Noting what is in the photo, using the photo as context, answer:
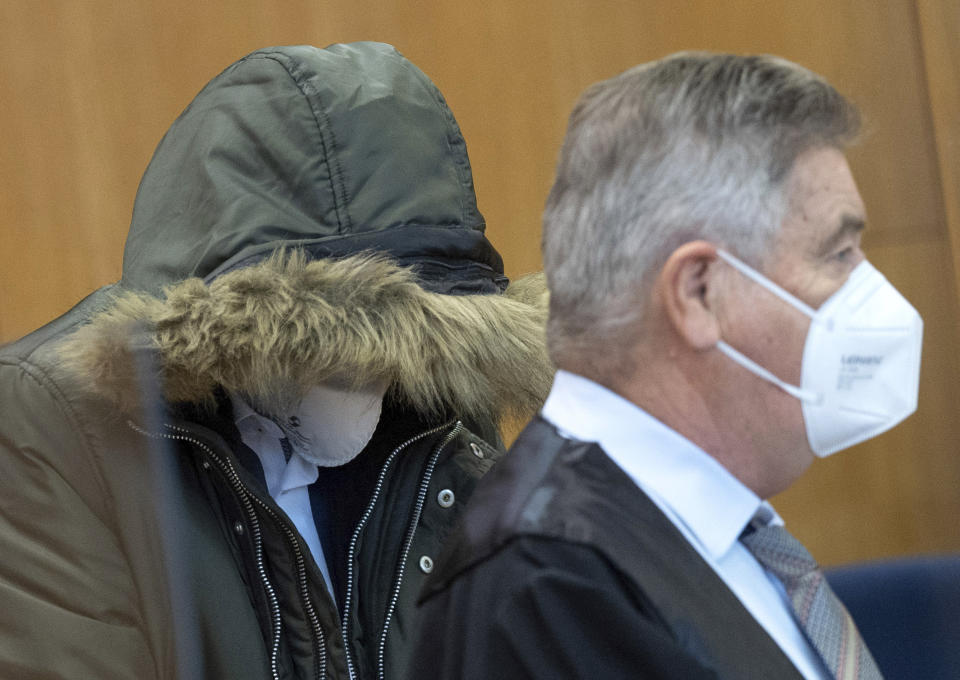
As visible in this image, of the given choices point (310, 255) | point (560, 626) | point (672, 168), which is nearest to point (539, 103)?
point (310, 255)

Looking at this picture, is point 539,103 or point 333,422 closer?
point 333,422

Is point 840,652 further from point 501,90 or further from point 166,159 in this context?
point 501,90

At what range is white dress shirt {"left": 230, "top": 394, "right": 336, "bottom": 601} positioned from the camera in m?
1.26

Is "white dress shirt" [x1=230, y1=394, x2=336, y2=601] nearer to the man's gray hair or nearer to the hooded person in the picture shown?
the hooded person

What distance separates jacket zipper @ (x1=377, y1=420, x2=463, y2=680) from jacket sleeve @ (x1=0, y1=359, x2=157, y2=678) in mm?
255

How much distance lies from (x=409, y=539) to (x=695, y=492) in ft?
1.75

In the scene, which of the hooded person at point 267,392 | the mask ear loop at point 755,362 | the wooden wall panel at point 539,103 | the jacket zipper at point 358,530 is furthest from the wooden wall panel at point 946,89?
the mask ear loop at point 755,362

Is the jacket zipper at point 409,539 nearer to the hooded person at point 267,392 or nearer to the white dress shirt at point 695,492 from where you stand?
the hooded person at point 267,392

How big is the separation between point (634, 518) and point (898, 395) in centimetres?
Answer: 29

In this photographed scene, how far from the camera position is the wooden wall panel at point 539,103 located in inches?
57.9

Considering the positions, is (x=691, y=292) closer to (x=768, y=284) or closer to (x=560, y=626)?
(x=768, y=284)

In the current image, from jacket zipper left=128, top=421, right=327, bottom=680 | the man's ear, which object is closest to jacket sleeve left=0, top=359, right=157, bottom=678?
jacket zipper left=128, top=421, right=327, bottom=680

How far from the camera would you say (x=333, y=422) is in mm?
1267

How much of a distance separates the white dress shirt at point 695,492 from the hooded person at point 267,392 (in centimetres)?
41
